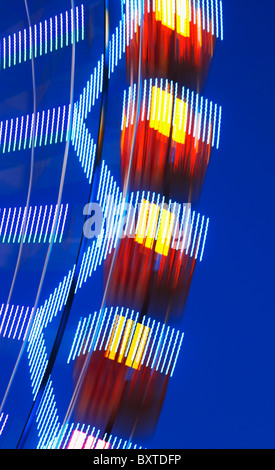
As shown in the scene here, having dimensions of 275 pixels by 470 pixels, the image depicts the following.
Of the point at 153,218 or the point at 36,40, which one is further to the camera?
the point at 36,40

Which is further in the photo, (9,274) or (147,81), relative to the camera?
(9,274)

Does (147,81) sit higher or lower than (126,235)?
higher

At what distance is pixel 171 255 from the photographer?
109 inches

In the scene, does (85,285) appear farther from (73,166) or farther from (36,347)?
(73,166)

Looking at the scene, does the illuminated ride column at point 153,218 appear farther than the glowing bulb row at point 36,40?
No

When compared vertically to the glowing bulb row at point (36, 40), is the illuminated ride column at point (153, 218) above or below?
below

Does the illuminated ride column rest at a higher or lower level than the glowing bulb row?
lower

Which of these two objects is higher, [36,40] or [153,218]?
[36,40]

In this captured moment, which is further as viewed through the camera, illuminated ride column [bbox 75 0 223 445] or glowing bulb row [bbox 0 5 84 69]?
glowing bulb row [bbox 0 5 84 69]
